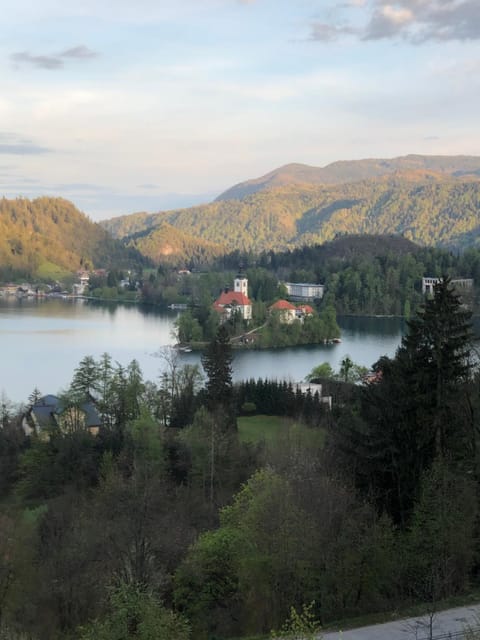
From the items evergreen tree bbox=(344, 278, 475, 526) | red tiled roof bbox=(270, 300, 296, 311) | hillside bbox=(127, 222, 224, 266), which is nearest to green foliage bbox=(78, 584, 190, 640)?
evergreen tree bbox=(344, 278, 475, 526)

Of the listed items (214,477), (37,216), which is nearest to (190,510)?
(214,477)

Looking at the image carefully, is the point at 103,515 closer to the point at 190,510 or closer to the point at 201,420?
the point at 190,510

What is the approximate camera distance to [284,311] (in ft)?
138

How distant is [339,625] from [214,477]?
20.9 feet

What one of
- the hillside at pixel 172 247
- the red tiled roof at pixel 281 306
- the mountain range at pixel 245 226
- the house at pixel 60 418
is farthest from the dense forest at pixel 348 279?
the hillside at pixel 172 247

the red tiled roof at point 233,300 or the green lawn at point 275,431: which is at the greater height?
the red tiled roof at point 233,300

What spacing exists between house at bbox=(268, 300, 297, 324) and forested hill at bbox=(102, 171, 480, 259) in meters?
72.9

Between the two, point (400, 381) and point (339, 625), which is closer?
point (339, 625)

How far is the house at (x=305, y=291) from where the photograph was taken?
196ft

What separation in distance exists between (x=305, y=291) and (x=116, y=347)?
2914 cm

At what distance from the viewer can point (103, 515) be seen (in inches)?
386

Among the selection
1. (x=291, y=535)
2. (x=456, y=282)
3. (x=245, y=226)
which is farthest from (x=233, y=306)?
(x=245, y=226)

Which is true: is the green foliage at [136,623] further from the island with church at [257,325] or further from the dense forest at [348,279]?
the dense forest at [348,279]

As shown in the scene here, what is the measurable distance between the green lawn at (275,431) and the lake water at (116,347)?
26.0ft
